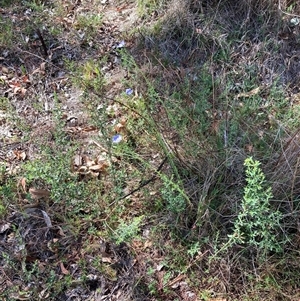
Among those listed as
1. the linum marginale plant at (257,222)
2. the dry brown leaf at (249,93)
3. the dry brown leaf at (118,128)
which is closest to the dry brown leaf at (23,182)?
the dry brown leaf at (118,128)

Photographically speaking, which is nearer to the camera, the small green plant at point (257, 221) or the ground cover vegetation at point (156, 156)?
the small green plant at point (257, 221)

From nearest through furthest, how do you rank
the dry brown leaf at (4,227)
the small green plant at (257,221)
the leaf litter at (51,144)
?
1. the small green plant at (257,221)
2. the leaf litter at (51,144)
3. the dry brown leaf at (4,227)

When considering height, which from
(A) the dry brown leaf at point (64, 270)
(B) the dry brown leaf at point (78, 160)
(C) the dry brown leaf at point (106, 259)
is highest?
(B) the dry brown leaf at point (78, 160)

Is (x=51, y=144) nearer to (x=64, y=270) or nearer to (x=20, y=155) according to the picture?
(x=20, y=155)

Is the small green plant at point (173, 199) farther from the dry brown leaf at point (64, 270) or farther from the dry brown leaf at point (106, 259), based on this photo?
the dry brown leaf at point (64, 270)

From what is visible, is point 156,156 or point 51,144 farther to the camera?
point 51,144

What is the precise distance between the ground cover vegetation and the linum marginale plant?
11 millimetres

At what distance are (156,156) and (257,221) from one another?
0.90 m

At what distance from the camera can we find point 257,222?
6.43ft

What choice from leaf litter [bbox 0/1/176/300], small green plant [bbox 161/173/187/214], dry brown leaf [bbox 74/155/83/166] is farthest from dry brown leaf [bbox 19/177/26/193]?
small green plant [bbox 161/173/187/214]

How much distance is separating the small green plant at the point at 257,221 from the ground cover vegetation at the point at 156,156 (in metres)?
0.01

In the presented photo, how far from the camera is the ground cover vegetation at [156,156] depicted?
86.3 inches

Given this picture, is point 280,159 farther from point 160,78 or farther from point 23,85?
point 23,85

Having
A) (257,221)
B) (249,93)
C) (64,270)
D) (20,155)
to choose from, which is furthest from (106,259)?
(249,93)
